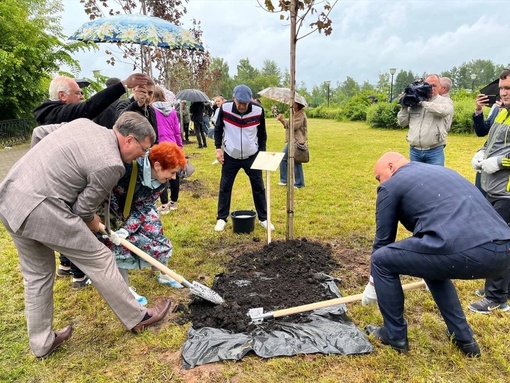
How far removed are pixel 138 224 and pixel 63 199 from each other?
960 millimetres

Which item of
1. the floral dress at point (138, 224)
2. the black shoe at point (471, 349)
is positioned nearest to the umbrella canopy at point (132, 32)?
the floral dress at point (138, 224)

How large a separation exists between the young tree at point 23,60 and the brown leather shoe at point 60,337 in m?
10.9

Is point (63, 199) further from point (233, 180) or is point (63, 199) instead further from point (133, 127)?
point (233, 180)

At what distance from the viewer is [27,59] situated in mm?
12344

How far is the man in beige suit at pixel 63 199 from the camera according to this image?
2.36 meters

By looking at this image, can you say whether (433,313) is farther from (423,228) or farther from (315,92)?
(315,92)

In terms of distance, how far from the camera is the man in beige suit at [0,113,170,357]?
93.0 inches

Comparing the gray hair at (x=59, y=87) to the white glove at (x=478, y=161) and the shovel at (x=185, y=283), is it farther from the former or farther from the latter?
the white glove at (x=478, y=161)

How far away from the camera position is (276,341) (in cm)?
276

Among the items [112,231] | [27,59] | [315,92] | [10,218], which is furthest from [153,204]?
[315,92]

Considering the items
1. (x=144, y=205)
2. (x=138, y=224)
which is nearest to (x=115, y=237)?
(x=138, y=224)

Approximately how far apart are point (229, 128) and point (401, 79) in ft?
306

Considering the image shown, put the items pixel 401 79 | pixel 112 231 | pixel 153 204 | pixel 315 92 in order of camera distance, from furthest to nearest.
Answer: pixel 401 79
pixel 315 92
pixel 153 204
pixel 112 231

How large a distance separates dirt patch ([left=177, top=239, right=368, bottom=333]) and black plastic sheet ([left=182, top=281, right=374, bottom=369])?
113 millimetres
